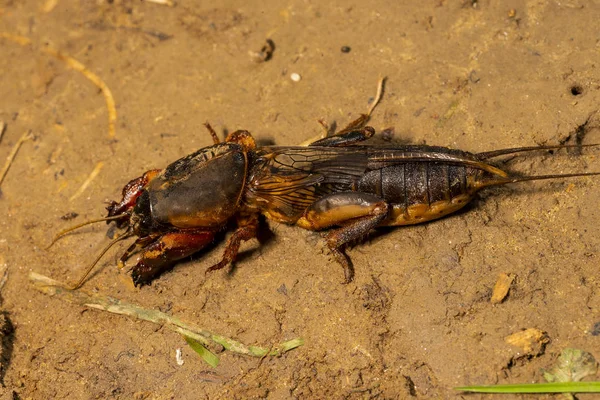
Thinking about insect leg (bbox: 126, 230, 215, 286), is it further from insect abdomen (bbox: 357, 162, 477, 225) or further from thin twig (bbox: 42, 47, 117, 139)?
thin twig (bbox: 42, 47, 117, 139)

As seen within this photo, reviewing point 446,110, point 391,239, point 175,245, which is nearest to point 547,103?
point 446,110

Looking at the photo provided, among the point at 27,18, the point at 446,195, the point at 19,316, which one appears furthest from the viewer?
the point at 27,18

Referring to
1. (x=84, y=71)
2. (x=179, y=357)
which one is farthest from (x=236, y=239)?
(x=84, y=71)

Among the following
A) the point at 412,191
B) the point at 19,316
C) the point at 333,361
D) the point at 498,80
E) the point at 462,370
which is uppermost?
the point at 498,80

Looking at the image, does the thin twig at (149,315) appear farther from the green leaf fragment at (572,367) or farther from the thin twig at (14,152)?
the green leaf fragment at (572,367)

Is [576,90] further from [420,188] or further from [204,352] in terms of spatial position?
[204,352]

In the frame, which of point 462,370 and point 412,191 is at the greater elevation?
point 412,191

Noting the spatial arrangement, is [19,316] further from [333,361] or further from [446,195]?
[446,195]
